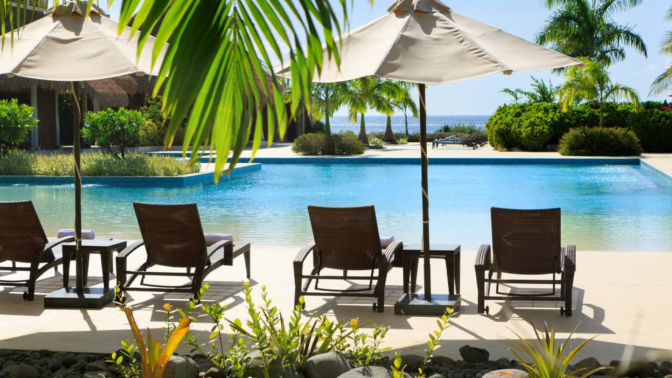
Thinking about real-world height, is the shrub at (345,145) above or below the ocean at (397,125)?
below

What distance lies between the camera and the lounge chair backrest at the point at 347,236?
584cm

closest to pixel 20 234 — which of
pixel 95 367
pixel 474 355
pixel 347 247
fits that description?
pixel 95 367

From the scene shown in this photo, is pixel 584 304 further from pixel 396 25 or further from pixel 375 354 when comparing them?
pixel 375 354

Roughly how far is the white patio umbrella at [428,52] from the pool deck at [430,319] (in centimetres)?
46

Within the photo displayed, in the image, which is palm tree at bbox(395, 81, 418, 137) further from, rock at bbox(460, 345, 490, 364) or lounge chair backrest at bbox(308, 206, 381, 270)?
rock at bbox(460, 345, 490, 364)

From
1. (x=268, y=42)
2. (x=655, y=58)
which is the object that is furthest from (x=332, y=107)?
(x=268, y=42)

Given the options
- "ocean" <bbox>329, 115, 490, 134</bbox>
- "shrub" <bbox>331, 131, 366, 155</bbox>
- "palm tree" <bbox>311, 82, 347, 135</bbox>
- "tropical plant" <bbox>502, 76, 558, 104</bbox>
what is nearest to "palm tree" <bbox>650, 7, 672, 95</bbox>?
"tropical plant" <bbox>502, 76, 558, 104</bbox>

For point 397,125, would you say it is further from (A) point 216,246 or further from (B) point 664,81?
(A) point 216,246

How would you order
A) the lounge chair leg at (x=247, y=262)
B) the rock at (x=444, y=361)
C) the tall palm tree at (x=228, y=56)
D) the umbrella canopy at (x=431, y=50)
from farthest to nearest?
the lounge chair leg at (x=247, y=262)
the umbrella canopy at (x=431, y=50)
the rock at (x=444, y=361)
the tall palm tree at (x=228, y=56)

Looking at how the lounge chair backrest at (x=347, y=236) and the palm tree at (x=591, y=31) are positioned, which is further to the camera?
the palm tree at (x=591, y=31)

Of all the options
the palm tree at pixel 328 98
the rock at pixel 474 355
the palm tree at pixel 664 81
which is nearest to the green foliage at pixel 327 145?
the palm tree at pixel 328 98

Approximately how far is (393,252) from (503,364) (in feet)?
6.36

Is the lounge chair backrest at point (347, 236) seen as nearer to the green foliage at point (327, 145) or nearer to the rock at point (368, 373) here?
the rock at point (368, 373)

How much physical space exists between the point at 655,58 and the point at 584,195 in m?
19.1
